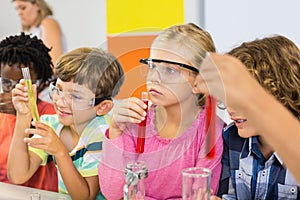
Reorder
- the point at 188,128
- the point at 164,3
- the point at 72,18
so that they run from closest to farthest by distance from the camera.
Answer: the point at 188,128 < the point at 164,3 < the point at 72,18

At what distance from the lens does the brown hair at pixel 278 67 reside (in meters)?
1.03

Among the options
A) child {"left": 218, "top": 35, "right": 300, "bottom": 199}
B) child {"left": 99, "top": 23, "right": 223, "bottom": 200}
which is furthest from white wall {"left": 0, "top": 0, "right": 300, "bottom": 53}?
child {"left": 99, "top": 23, "right": 223, "bottom": 200}

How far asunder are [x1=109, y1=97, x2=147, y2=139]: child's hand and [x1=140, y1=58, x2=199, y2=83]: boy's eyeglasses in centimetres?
7

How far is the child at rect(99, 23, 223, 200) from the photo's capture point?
809 millimetres

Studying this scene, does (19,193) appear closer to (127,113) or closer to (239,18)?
(127,113)

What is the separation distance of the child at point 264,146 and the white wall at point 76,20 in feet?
3.67

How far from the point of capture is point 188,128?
3.21ft

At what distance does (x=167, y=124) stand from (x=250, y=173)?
21cm

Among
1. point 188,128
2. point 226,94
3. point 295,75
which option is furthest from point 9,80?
point 226,94

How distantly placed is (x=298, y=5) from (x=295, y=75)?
0.60 m

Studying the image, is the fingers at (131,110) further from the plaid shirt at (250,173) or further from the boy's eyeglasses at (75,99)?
the plaid shirt at (250,173)

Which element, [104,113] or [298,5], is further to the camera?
[298,5]

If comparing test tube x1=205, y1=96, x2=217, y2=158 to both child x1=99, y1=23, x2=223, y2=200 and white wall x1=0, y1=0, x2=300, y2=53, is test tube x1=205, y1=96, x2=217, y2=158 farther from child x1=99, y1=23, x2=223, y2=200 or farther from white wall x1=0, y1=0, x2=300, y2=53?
white wall x1=0, y1=0, x2=300, y2=53

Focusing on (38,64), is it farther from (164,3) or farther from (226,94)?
(226,94)
